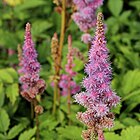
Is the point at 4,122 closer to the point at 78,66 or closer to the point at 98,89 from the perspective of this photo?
the point at 78,66

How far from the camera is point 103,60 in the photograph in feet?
7.74

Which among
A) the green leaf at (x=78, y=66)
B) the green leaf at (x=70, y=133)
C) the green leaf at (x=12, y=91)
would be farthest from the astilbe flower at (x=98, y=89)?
the green leaf at (x=78, y=66)

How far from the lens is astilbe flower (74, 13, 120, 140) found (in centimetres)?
236

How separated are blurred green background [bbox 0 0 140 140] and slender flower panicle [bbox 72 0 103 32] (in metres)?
0.68

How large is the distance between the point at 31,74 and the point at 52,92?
1.25 meters

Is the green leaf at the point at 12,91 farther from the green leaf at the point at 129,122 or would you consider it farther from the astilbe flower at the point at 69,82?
the green leaf at the point at 129,122

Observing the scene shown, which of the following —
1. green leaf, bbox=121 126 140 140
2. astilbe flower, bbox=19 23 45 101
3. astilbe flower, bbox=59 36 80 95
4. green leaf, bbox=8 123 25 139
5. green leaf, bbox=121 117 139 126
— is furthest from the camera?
astilbe flower, bbox=59 36 80 95

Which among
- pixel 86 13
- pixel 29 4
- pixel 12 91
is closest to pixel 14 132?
pixel 12 91

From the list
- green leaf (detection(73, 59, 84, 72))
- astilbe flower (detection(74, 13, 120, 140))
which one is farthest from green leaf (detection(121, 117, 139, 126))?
astilbe flower (detection(74, 13, 120, 140))

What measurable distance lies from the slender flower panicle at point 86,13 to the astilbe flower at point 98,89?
1387 mm

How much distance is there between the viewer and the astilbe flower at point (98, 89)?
7.73 ft

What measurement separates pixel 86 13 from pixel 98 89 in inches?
59.9

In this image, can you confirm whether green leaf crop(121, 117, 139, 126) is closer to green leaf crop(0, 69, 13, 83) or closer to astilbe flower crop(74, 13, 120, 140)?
green leaf crop(0, 69, 13, 83)

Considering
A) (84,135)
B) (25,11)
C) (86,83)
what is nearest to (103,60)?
(86,83)
